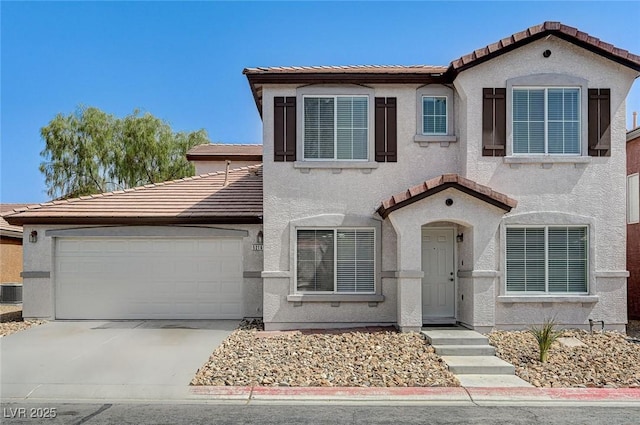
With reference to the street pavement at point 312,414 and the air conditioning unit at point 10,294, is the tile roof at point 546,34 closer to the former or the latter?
the street pavement at point 312,414

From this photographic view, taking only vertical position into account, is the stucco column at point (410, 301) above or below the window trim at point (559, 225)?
below

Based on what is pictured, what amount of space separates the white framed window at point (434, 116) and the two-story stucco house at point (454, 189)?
0.03 metres

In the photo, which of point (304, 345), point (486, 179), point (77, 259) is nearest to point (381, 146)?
point (486, 179)

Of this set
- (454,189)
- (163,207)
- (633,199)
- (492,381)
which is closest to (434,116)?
(454,189)

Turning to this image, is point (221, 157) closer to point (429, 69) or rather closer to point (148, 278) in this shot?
point (148, 278)

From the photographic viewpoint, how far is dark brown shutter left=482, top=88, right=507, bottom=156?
11781 mm

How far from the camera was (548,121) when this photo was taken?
38.7ft

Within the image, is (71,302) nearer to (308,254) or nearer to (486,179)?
(308,254)

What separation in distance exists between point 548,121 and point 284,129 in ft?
19.8

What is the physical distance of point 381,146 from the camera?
39.6 feet

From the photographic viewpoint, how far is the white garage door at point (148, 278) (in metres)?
13.4

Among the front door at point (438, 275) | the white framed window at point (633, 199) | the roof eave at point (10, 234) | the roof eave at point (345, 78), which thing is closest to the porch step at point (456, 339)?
the front door at point (438, 275)

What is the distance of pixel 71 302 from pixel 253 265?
4911 mm

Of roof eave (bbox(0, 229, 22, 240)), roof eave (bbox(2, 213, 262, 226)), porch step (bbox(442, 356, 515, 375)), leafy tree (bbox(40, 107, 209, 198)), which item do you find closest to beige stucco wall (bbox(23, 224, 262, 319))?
roof eave (bbox(2, 213, 262, 226))
